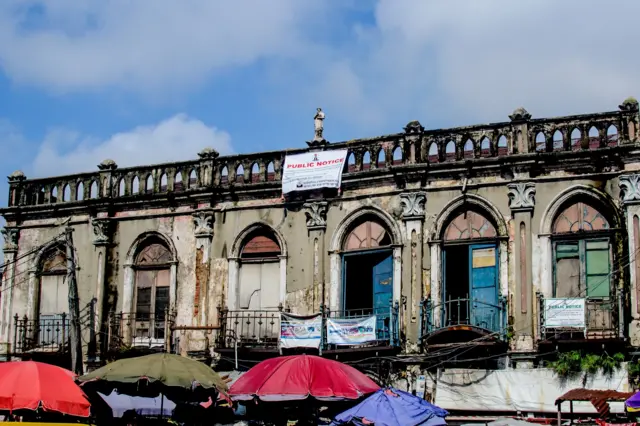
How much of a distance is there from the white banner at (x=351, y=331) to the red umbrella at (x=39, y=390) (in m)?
8.28

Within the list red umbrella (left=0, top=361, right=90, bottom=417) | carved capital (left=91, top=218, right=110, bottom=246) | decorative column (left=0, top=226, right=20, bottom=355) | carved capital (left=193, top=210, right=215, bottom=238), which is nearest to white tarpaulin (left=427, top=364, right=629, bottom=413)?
carved capital (left=193, top=210, right=215, bottom=238)

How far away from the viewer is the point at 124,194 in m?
27.1

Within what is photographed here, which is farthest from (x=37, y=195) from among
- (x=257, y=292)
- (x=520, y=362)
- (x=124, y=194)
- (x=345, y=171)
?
(x=520, y=362)

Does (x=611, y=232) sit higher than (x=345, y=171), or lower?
lower

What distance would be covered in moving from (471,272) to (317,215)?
406 cm

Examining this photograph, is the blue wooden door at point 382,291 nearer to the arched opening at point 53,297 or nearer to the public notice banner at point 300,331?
the public notice banner at point 300,331

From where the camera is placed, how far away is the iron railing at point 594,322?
20.9m

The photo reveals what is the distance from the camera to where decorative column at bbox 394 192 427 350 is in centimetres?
2298

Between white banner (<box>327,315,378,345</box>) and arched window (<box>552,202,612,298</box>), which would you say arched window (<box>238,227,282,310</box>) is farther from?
arched window (<box>552,202,612,298</box>)

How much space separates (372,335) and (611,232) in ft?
18.3

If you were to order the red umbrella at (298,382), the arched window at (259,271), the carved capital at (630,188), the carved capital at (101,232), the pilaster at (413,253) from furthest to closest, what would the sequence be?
the carved capital at (101,232), the arched window at (259,271), the pilaster at (413,253), the carved capital at (630,188), the red umbrella at (298,382)

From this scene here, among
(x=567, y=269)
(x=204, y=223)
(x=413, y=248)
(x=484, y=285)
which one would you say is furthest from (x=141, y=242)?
(x=567, y=269)

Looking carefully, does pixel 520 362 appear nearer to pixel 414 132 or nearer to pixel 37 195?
pixel 414 132

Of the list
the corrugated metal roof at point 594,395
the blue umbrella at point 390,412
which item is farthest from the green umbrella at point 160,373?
the corrugated metal roof at point 594,395
